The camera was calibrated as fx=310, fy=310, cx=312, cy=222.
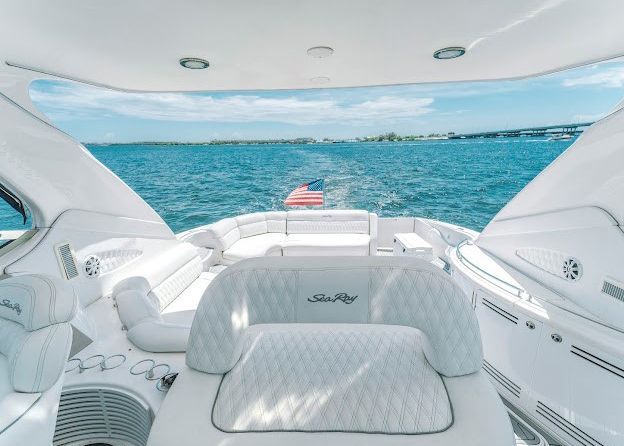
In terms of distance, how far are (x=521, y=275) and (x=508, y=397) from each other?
3.46 feet

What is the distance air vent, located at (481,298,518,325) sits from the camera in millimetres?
2352

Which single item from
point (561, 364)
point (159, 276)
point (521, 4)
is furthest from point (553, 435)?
point (159, 276)

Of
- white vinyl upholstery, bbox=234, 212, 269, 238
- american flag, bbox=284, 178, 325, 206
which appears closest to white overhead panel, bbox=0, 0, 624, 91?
white vinyl upholstery, bbox=234, 212, 269, 238

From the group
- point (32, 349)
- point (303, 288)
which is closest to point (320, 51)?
point (303, 288)

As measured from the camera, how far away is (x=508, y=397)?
2.42 metres

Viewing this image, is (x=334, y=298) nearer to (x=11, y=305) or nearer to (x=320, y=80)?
(x=11, y=305)

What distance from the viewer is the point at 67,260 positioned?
259cm

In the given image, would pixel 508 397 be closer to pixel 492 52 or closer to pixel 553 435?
pixel 553 435

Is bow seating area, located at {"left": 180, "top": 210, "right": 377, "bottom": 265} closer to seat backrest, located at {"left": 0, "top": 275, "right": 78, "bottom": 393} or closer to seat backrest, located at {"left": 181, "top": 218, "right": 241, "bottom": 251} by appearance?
seat backrest, located at {"left": 181, "top": 218, "right": 241, "bottom": 251}

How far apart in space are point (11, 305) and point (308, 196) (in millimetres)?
5897

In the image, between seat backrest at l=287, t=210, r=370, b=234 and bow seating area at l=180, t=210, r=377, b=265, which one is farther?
seat backrest at l=287, t=210, r=370, b=234

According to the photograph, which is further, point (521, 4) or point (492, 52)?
point (492, 52)

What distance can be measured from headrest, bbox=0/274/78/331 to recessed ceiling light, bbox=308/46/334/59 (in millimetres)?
2028

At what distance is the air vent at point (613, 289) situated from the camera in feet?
6.42
